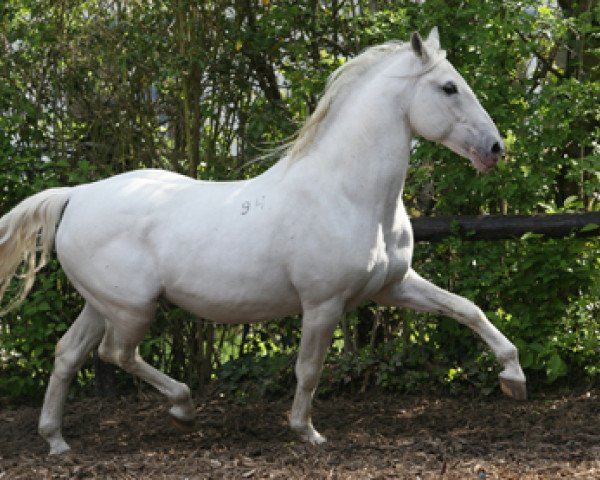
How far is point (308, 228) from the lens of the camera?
17.0ft

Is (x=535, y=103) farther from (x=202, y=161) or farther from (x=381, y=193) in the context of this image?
(x=202, y=161)

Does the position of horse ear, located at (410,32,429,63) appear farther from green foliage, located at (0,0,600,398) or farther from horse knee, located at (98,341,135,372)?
horse knee, located at (98,341,135,372)

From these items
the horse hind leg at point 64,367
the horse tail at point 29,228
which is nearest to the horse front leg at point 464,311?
the horse hind leg at point 64,367

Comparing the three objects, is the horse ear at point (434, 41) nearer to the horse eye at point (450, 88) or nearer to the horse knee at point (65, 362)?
the horse eye at point (450, 88)

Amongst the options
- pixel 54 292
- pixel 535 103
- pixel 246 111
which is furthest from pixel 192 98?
pixel 535 103

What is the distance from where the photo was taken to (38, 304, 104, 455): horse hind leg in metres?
5.77

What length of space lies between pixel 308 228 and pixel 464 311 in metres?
0.89

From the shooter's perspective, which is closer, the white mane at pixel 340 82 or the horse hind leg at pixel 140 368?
the white mane at pixel 340 82

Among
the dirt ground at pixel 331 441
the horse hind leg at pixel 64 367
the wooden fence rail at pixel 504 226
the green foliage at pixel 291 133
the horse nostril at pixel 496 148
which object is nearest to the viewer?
the dirt ground at pixel 331 441

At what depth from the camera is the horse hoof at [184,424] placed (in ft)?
19.1

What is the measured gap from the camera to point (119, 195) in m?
5.63

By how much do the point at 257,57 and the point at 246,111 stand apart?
37 cm

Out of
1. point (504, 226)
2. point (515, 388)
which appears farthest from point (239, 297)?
point (504, 226)

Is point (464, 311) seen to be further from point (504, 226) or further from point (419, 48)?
point (419, 48)
